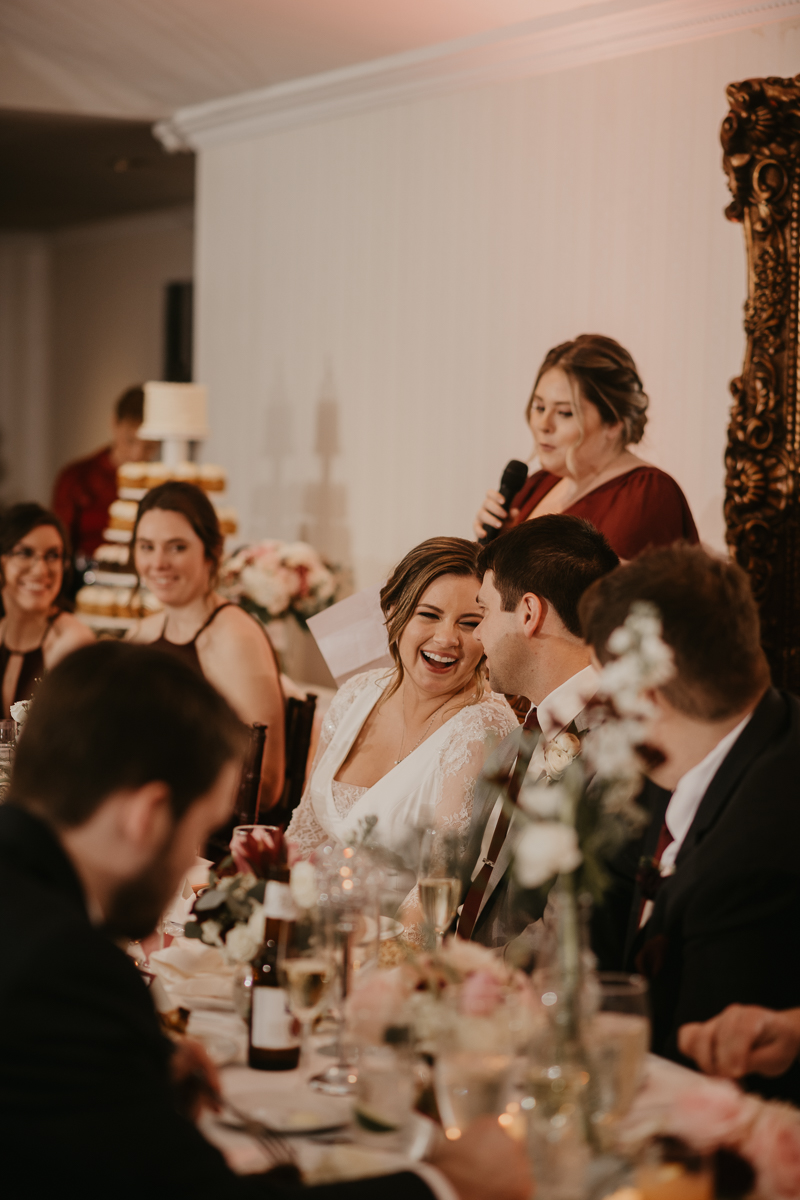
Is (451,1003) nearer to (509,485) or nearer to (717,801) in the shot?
(717,801)

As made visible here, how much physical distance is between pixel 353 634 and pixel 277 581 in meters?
1.25

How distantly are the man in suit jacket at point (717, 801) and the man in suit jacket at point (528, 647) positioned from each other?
1.63ft

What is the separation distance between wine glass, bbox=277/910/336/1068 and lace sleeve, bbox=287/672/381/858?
4.16ft

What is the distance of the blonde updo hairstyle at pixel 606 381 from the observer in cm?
343

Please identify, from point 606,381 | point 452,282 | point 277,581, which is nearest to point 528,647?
point 606,381

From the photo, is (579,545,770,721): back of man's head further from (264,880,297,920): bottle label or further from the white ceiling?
the white ceiling

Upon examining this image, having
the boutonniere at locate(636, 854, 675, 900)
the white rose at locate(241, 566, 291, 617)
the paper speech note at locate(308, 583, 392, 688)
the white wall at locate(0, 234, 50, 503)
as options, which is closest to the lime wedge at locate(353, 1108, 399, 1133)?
the boutonniere at locate(636, 854, 675, 900)

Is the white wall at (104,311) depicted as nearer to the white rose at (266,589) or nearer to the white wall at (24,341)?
the white wall at (24,341)

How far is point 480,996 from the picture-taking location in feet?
3.96

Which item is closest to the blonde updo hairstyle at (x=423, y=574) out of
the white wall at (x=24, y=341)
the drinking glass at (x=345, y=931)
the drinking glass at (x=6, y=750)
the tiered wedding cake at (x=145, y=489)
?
the drinking glass at (x=6, y=750)

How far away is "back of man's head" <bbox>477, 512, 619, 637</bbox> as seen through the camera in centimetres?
224

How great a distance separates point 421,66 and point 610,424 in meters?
2.14

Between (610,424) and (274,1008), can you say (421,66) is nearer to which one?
(610,424)

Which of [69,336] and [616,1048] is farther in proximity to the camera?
[69,336]
